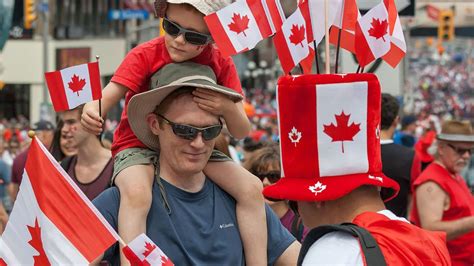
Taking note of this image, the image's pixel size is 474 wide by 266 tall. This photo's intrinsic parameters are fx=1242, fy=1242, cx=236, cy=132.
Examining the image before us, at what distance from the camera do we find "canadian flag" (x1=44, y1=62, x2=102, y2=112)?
15.4 feet

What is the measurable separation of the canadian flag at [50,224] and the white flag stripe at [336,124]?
1070 mm

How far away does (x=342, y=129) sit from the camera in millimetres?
3664

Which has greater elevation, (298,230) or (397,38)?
(397,38)

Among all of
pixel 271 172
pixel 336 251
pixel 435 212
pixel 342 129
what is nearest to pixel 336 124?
pixel 342 129

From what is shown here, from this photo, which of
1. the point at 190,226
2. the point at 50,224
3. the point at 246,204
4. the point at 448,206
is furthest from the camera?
the point at 448,206

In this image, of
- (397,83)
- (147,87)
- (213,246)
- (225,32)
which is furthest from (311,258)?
(397,83)

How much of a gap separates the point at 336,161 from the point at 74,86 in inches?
56.4

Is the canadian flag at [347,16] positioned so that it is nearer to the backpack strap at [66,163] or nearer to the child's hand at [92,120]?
the child's hand at [92,120]

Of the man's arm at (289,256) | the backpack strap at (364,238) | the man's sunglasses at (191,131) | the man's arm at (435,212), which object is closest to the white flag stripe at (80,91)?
the man's sunglasses at (191,131)

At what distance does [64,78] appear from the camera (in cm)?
471

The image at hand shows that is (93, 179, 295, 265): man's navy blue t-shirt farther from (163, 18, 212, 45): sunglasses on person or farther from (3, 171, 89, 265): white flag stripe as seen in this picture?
(163, 18, 212, 45): sunglasses on person

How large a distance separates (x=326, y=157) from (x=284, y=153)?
0.14m

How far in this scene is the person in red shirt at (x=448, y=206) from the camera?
25.6 ft

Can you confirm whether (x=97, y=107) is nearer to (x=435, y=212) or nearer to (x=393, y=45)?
(x=393, y=45)
